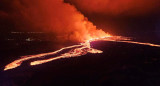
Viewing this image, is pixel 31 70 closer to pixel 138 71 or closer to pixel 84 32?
pixel 138 71

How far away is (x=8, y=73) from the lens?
37.8 ft

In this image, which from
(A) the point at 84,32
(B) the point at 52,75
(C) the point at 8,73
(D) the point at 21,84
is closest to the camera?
(D) the point at 21,84

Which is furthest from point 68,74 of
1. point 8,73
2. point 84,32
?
point 84,32

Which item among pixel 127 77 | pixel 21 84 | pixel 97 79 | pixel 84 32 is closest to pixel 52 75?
pixel 21 84

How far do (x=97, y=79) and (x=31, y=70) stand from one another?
6294 millimetres

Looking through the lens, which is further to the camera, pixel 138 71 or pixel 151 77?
pixel 138 71

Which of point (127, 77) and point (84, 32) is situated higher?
point (84, 32)

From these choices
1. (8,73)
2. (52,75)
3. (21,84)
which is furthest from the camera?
(8,73)

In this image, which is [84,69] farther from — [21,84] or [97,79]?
[21,84]

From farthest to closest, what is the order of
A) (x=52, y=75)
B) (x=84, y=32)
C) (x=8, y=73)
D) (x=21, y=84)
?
(x=84, y=32), (x=8, y=73), (x=52, y=75), (x=21, y=84)

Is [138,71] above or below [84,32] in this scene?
below

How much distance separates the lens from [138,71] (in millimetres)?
11016

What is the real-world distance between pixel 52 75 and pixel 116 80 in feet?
16.8

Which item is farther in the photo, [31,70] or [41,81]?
[31,70]
